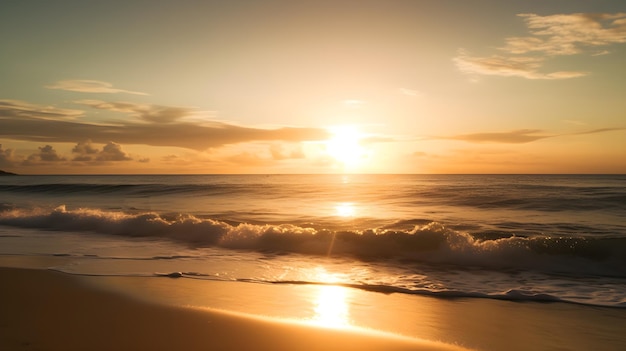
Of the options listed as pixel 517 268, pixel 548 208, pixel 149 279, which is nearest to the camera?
pixel 149 279

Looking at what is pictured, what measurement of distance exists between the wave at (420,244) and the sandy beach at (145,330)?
6515 mm

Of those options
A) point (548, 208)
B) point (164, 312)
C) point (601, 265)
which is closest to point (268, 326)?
point (164, 312)

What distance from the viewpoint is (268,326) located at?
5.83m

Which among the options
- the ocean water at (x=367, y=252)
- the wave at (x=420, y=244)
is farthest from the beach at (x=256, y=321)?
the wave at (x=420, y=244)

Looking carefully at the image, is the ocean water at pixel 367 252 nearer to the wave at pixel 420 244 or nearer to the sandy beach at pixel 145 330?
the wave at pixel 420 244

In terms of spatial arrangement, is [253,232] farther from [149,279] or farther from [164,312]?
[164,312]

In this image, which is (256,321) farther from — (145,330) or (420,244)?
(420,244)

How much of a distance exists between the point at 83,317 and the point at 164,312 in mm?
1059

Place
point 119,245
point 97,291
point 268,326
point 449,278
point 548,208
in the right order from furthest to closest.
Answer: point 548,208 → point 119,245 → point 449,278 → point 97,291 → point 268,326

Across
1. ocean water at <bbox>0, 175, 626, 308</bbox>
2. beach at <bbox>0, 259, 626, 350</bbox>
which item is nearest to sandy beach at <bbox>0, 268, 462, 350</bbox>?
beach at <bbox>0, 259, 626, 350</bbox>

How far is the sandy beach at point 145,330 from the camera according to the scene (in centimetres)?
509

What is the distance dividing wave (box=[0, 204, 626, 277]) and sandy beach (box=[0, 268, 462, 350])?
6515 millimetres

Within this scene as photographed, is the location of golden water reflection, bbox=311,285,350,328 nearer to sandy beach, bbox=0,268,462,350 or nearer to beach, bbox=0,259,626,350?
beach, bbox=0,259,626,350

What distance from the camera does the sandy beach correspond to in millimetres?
5086
